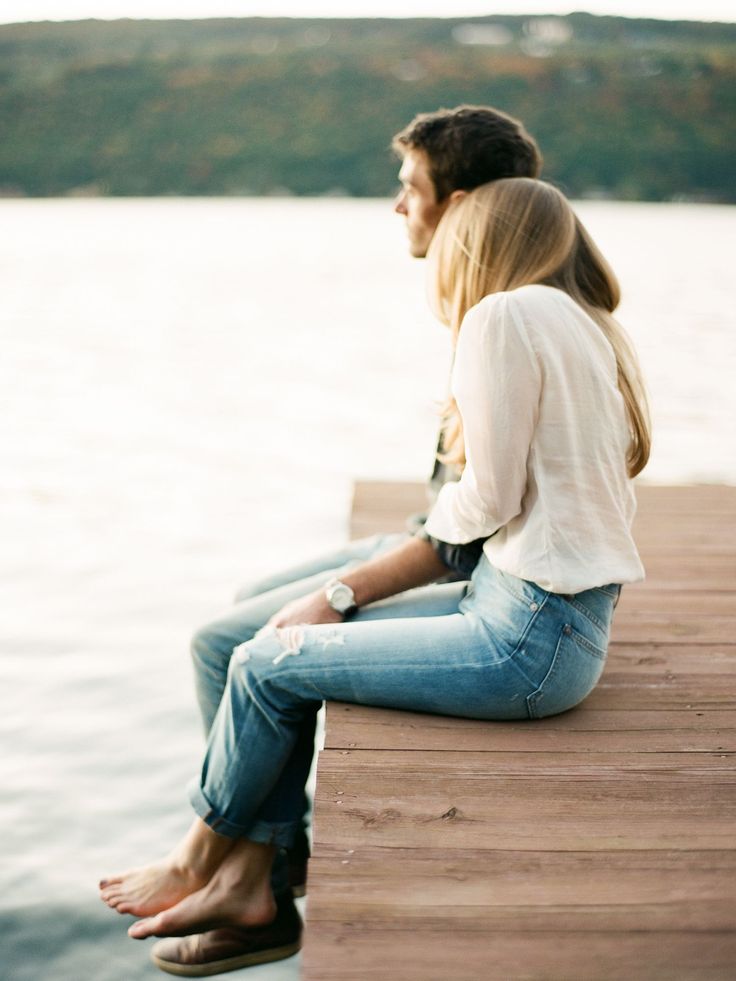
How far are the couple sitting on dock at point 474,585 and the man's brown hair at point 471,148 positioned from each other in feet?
0.04

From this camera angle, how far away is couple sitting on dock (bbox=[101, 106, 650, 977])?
6.69 feet

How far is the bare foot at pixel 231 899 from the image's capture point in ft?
7.39

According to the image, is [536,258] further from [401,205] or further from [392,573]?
[392,573]

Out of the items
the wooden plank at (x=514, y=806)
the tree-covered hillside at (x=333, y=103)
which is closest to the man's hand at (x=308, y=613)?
the wooden plank at (x=514, y=806)

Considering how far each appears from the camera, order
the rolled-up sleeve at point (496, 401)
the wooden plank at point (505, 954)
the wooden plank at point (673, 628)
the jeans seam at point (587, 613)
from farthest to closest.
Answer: the wooden plank at point (673, 628) → the jeans seam at point (587, 613) → the rolled-up sleeve at point (496, 401) → the wooden plank at point (505, 954)

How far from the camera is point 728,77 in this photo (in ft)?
254

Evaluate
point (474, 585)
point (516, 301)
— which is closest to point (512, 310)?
point (516, 301)

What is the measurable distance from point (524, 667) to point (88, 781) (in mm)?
2119

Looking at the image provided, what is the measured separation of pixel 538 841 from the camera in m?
1.88

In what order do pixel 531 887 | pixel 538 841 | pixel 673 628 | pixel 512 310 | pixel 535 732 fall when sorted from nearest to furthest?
pixel 531 887, pixel 538 841, pixel 512 310, pixel 535 732, pixel 673 628

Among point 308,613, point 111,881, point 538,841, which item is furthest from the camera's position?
point 111,881

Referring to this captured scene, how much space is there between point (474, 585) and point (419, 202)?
0.92m

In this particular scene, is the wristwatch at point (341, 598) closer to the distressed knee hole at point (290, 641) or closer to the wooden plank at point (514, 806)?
the distressed knee hole at point (290, 641)

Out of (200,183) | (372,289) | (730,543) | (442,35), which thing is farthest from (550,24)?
(730,543)
